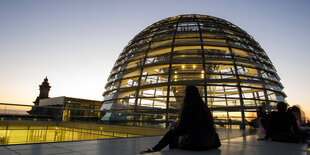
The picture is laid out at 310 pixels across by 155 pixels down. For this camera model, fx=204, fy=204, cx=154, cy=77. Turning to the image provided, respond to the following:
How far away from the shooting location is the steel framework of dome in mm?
13711

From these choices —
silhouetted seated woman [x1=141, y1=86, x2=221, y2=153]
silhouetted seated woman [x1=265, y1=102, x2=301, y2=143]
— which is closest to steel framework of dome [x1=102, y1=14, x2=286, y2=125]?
silhouetted seated woman [x1=265, y1=102, x2=301, y2=143]

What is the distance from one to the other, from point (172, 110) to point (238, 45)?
25.6ft

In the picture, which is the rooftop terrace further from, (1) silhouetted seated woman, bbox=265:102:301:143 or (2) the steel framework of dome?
(2) the steel framework of dome

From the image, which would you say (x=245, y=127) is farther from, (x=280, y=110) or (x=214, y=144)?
(x=214, y=144)

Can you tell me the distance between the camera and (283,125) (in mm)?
5238

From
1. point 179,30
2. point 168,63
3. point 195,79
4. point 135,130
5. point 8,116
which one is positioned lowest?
Result: point 135,130

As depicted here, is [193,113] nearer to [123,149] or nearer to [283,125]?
[123,149]

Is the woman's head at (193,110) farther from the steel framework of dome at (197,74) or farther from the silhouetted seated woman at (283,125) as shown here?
the steel framework of dome at (197,74)

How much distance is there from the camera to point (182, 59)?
14.8 m

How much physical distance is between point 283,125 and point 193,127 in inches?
134

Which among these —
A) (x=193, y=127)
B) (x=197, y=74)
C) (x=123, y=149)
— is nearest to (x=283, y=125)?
(x=193, y=127)

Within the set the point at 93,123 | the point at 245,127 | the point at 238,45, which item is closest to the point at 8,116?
the point at 93,123

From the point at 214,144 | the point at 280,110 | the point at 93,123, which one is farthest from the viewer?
the point at 93,123

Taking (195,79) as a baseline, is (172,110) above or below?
below
